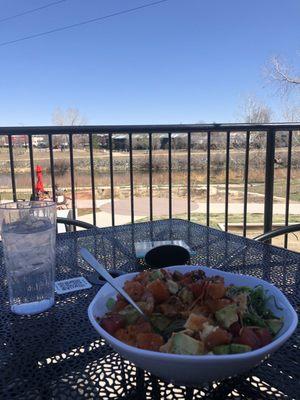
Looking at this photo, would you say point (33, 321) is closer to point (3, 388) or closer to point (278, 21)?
point (3, 388)

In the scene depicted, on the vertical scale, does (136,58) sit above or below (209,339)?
above

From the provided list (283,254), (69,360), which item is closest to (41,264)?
(69,360)

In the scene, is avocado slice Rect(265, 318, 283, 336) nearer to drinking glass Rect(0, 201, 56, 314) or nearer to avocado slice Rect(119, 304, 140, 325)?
avocado slice Rect(119, 304, 140, 325)

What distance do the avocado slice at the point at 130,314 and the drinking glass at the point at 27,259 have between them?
0.76 feet

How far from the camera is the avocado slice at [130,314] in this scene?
523mm

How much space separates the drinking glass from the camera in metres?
0.70

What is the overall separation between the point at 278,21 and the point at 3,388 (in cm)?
3680

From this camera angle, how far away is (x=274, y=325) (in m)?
0.51

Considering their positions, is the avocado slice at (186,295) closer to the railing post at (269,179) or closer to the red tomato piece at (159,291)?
the red tomato piece at (159,291)

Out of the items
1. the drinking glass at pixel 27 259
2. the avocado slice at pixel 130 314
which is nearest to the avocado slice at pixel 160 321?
the avocado slice at pixel 130 314

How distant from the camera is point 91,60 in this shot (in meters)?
39.2

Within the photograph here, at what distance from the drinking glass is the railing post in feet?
7.07

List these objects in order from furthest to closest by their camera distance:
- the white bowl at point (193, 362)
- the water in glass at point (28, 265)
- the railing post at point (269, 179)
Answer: the railing post at point (269, 179)
the water in glass at point (28, 265)
the white bowl at point (193, 362)

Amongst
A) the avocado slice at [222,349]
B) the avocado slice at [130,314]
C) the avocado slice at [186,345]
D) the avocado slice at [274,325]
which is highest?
the avocado slice at [186,345]
